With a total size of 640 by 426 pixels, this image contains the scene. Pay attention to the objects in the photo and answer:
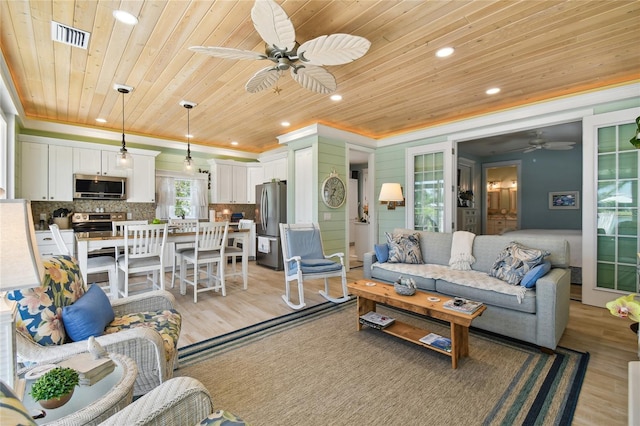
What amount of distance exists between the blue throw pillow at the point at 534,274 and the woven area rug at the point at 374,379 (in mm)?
559

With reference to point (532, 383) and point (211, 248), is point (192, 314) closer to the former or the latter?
point (211, 248)

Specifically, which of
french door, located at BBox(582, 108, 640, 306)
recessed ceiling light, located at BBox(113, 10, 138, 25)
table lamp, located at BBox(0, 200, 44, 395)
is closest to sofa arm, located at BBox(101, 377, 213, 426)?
table lamp, located at BBox(0, 200, 44, 395)

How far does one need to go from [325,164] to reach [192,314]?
3138mm

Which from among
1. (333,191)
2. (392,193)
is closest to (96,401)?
(392,193)

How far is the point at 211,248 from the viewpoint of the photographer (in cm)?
404

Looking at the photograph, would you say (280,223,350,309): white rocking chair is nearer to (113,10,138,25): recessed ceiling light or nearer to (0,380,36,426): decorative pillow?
(113,10,138,25): recessed ceiling light

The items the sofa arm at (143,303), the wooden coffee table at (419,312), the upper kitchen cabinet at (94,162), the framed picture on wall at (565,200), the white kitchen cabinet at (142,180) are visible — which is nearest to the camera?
the sofa arm at (143,303)

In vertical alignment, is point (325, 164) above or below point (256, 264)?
above

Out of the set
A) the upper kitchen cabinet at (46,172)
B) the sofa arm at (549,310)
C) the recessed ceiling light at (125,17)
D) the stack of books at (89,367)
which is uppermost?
the recessed ceiling light at (125,17)

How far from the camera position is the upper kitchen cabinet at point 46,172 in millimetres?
4526

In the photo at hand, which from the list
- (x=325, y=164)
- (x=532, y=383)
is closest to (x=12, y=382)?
(x=532, y=383)

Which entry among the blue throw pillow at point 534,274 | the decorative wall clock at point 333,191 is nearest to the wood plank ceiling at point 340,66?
the decorative wall clock at point 333,191

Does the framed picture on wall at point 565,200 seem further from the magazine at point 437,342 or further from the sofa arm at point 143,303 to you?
the sofa arm at point 143,303

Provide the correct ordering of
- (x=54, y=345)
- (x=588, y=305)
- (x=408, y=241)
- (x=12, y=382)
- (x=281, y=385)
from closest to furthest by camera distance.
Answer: (x=12, y=382) → (x=54, y=345) → (x=281, y=385) → (x=588, y=305) → (x=408, y=241)
